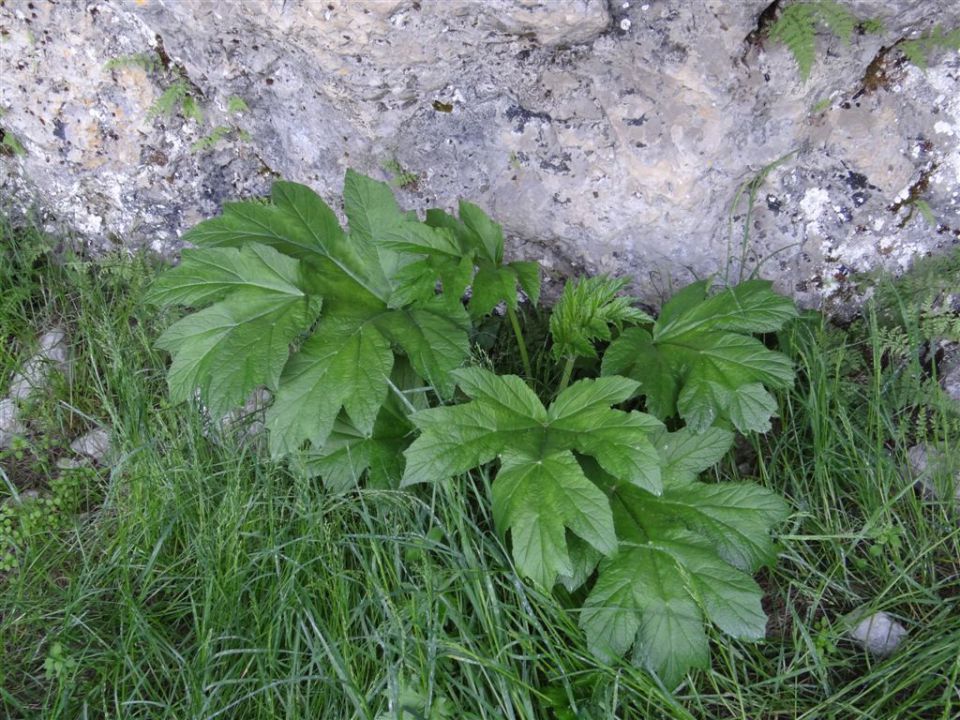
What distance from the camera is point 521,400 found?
2377 mm

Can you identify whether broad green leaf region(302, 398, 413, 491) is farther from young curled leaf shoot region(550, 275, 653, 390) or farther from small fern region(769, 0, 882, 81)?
small fern region(769, 0, 882, 81)

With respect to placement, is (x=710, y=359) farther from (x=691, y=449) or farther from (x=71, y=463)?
(x=71, y=463)

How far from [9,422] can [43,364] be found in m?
0.25

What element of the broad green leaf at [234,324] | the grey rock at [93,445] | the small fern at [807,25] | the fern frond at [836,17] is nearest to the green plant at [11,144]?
the grey rock at [93,445]

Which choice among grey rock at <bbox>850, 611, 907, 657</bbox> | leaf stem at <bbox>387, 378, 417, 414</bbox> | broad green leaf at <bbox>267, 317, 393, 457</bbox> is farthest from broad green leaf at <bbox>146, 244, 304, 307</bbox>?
grey rock at <bbox>850, 611, 907, 657</bbox>

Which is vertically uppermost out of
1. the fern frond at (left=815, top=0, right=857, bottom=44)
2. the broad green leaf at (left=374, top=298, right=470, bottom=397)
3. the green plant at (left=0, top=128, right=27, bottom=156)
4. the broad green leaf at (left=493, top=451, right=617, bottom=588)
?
the green plant at (left=0, top=128, right=27, bottom=156)

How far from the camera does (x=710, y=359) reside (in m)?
2.49

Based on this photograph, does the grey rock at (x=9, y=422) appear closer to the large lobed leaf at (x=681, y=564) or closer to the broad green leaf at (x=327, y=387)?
the broad green leaf at (x=327, y=387)

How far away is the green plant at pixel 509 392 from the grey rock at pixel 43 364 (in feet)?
3.45

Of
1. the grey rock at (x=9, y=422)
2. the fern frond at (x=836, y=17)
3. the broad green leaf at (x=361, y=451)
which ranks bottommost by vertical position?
the broad green leaf at (x=361, y=451)

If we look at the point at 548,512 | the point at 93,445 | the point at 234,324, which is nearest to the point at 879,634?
the point at 548,512

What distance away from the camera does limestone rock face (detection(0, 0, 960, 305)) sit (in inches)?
105

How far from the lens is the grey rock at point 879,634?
241cm

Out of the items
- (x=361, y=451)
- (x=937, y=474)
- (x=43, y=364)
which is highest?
(x=43, y=364)
